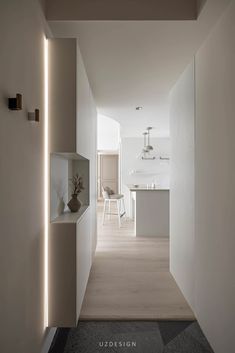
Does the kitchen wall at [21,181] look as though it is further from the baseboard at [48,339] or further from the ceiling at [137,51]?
the ceiling at [137,51]

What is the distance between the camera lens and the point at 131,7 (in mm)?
1938

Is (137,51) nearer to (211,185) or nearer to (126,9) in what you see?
(126,9)

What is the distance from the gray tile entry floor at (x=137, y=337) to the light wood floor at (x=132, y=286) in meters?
0.08

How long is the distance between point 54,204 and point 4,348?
110 centimetres

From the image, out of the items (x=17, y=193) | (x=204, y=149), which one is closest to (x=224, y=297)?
(x=204, y=149)

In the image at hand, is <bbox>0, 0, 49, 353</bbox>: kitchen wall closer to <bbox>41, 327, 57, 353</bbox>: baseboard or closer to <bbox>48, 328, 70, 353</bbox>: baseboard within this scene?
<bbox>41, 327, 57, 353</bbox>: baseboard

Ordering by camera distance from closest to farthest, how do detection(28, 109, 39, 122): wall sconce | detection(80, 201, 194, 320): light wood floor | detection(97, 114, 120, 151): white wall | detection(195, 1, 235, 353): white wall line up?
detection(28, 109, 39, 122): wall sconce → detection(195, 1, 235, 353): white wall → detection(80, 201, 194, 320): light wood floor → detection(97, 114, 120, 151): white wall

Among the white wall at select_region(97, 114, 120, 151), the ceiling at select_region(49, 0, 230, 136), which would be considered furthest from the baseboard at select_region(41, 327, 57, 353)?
the white wall at select_region(97, 114, 120, 151)

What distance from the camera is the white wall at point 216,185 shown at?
5.34 ft

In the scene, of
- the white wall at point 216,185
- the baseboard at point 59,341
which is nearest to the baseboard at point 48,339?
the baseboard at point 59,341

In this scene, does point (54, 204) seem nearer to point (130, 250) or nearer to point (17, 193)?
point (17, 193)

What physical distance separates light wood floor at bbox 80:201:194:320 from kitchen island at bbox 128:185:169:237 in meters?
0.72

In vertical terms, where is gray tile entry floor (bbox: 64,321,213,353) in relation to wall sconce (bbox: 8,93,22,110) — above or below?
below

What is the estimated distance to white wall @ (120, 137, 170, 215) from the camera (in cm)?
780
